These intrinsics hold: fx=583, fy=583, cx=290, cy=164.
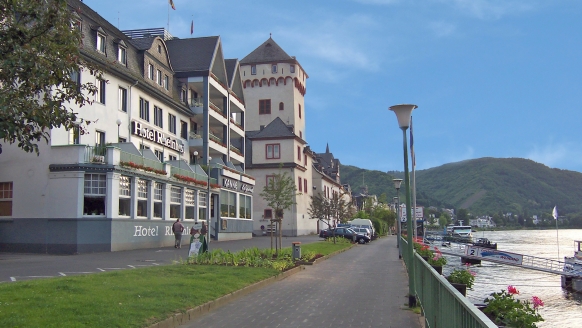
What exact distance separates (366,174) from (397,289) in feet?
596

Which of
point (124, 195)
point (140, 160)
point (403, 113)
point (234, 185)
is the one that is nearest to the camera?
point (403, 113)

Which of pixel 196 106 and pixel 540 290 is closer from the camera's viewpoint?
pixel 540 290

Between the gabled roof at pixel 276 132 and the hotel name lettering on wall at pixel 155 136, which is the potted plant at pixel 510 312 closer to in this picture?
the hotel name lettering on wall at pixel 155 136

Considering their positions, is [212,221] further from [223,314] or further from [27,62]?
[27,62]

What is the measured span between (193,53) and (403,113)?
1434 inches

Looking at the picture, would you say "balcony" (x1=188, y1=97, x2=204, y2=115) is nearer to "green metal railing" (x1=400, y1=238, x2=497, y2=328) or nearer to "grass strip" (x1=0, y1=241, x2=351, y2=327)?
"grass strip" (x1=0, y1=241, x2=351, y2=327)

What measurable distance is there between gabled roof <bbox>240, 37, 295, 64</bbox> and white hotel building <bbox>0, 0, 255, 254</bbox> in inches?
1144

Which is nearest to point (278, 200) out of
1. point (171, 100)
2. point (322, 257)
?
point (322, 257)

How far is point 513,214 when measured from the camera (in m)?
171

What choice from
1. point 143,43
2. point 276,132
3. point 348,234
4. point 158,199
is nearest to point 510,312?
point 158,199

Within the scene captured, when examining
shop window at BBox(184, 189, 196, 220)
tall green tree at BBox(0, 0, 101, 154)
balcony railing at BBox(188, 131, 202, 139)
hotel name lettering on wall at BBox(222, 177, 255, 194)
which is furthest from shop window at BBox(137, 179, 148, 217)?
tall green tree at BBox(0, 0, 101, 154)

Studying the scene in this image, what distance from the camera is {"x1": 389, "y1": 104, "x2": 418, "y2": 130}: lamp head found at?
12.7m

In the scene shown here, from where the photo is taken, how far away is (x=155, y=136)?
3881cm

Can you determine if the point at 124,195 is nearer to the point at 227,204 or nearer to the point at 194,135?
the point at 194,135
